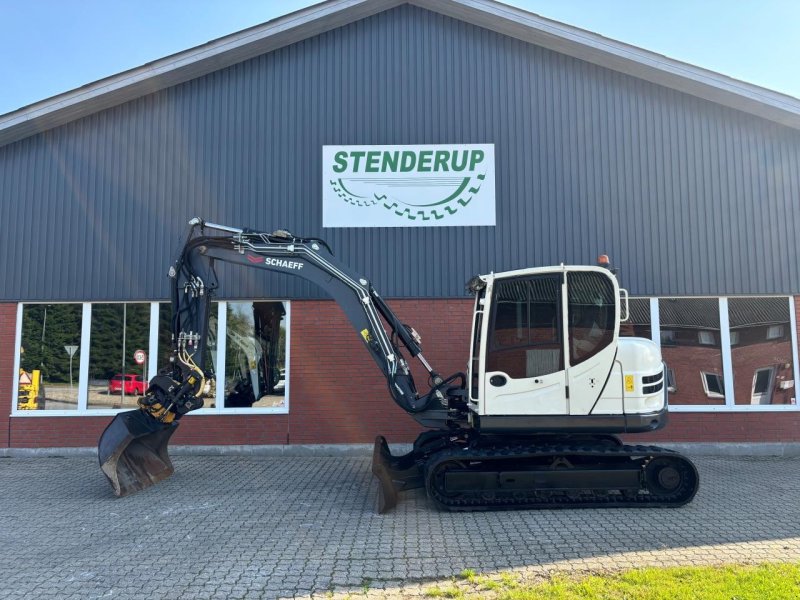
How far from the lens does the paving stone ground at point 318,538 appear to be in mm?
4742

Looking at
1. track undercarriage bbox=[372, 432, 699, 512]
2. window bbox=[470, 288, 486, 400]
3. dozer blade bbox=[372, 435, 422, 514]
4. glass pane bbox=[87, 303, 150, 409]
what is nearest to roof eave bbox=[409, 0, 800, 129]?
window bbox=[470, 288, 486, 400]

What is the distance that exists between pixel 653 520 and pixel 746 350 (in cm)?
534

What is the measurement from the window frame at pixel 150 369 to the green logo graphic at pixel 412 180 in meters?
2.45

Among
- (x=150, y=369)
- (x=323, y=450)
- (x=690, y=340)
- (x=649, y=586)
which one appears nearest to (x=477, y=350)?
(x=649, y=586)

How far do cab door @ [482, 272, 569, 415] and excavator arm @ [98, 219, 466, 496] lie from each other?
0.98 metres

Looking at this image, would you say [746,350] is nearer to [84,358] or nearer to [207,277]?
[207,277]

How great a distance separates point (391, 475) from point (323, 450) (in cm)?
309

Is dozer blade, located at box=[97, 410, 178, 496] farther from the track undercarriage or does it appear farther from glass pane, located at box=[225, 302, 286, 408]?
the track undercarriage

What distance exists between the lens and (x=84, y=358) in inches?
405

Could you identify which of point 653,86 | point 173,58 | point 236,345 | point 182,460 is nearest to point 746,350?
point 653,86

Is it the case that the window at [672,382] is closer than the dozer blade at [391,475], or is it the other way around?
the dozer blade at [391,475]

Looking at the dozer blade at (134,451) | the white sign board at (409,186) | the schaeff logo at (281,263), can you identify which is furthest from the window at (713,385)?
the dozer blade at (134,451)

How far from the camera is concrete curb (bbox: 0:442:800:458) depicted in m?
9.66

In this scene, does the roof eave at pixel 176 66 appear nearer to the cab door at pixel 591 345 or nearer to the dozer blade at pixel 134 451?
the dozer blade at pixel 134 451
